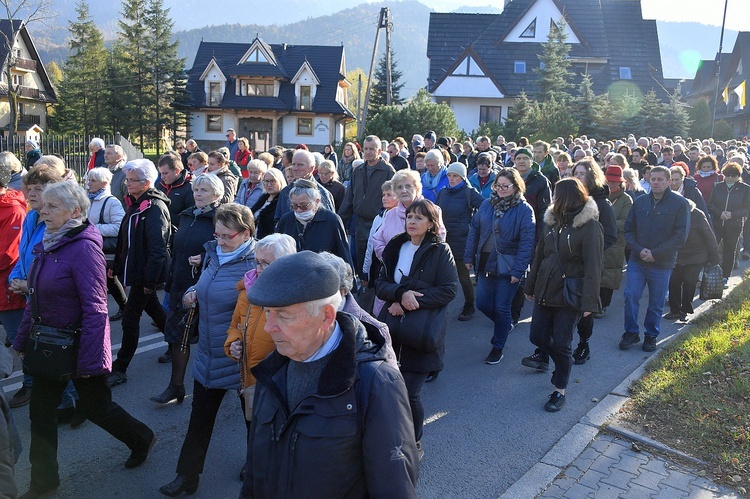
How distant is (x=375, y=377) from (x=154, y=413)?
12.7ft

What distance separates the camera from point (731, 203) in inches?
388

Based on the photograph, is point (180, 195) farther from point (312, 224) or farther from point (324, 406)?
point (324, 406)

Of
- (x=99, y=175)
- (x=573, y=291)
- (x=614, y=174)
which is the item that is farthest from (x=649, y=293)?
(x=99, y=175)

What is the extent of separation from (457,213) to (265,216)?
2536mm

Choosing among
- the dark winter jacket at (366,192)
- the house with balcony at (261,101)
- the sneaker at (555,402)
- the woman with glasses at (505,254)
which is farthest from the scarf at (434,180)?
the house with balcony at (261,101)

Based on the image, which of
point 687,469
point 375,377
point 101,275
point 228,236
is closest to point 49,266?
point 101,275

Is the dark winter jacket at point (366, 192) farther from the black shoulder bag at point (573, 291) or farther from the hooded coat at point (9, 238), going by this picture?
the hooded coat at point (9, 238)

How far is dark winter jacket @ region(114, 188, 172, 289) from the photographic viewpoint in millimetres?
5797

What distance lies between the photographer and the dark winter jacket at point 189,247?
532 centimetres

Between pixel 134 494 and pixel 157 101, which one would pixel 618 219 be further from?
pixel 157 101

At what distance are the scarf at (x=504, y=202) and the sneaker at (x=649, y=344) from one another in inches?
86.8

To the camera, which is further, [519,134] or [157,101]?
[157,101]

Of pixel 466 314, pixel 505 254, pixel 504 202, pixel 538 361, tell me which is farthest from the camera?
pixel 466 314

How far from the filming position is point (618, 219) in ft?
26.5
